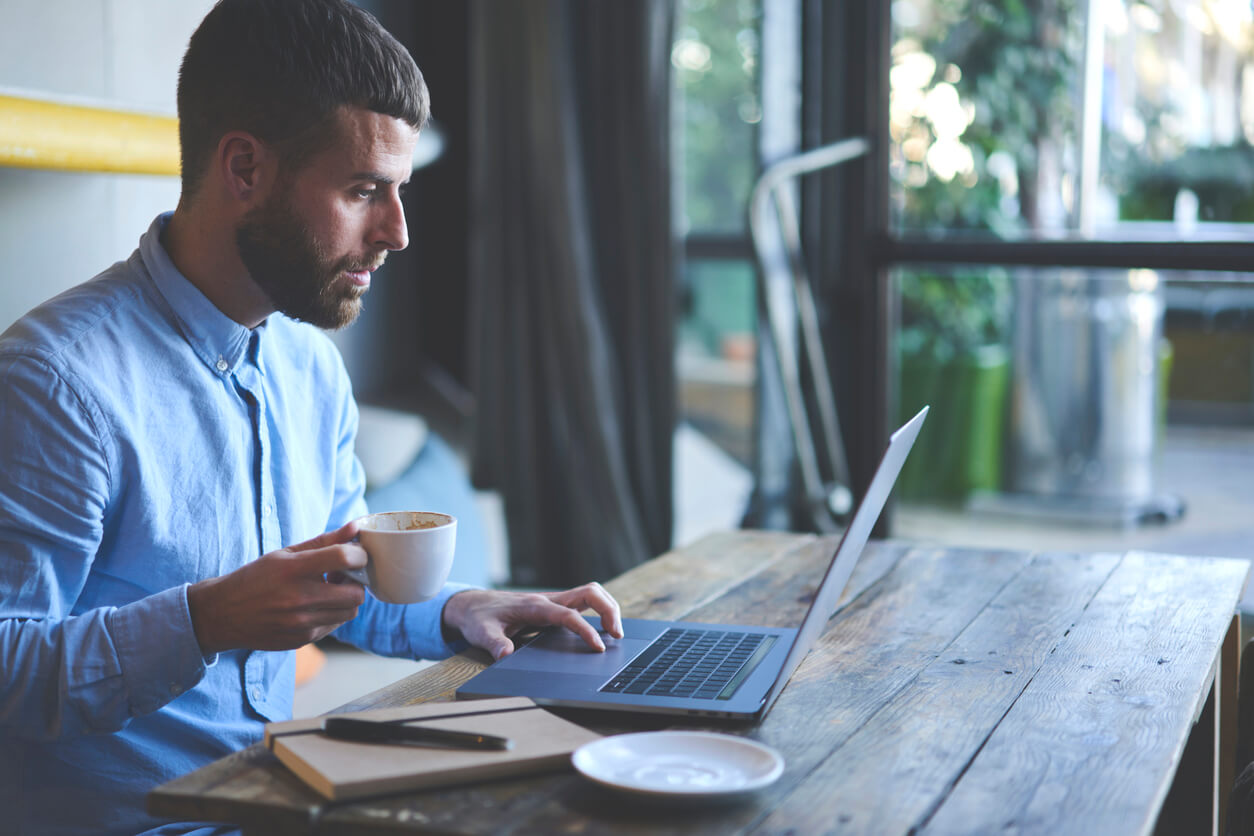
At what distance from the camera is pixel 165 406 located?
1.15m

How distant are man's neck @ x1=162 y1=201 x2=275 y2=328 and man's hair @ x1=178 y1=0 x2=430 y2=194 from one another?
0.22 feet

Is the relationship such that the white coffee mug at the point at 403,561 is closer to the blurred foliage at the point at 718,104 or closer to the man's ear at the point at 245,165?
the man's ear at the point at 245,165

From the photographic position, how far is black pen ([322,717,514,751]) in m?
0.90

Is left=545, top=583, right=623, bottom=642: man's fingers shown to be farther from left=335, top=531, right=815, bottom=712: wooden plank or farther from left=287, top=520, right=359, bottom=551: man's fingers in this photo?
left=287, top=520, right=359, bottom=551: man's fingers

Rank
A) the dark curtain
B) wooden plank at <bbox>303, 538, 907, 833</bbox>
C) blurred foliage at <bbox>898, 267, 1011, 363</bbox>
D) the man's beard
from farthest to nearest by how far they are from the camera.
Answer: the dark curtain → blurred foliage at <bbox>898, 267, 1011, 363</bbox> → the man's beard → wooden plank at <bbox>303, 538, 907, 833</bbox>

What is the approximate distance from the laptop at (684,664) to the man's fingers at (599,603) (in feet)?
0.04

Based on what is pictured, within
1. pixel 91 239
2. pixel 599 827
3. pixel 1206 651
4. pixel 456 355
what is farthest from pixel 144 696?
pixel 456 355

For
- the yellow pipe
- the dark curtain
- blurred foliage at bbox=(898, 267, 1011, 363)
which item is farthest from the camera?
the dark curtain

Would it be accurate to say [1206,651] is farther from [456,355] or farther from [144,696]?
[456,355]

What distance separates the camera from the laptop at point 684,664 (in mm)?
1003

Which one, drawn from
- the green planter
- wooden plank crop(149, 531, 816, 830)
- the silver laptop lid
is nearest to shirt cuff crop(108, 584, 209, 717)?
wooden plank crop(149, 531, 816, 830)

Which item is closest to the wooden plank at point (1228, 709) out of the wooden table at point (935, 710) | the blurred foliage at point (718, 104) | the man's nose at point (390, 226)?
the wooden table at point (935, 710)

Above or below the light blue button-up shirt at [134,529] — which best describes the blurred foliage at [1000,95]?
above

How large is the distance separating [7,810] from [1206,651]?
1.08 m
